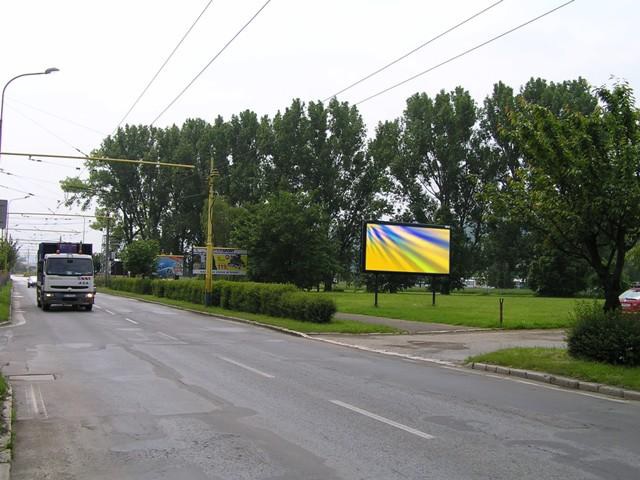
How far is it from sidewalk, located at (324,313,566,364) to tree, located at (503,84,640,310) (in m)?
2.47

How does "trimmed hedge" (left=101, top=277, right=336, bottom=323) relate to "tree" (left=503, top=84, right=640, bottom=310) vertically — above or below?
below

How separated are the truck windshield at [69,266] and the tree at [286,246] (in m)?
17.9

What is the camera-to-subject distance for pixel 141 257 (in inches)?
2351

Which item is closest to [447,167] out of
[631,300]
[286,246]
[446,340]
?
[286,246]

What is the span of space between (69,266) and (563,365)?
2385cm

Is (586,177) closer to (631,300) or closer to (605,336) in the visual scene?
(605,336)

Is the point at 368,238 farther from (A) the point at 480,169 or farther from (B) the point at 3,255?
(B) the point at 3,255

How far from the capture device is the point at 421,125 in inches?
2704

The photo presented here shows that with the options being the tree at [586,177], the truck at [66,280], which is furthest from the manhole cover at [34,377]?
the truck at [66,280]

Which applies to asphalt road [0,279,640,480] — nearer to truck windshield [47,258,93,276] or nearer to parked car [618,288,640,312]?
parked car [618,288,640,312]

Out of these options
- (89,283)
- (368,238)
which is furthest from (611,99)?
(89,283)

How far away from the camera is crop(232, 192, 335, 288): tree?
46875mm

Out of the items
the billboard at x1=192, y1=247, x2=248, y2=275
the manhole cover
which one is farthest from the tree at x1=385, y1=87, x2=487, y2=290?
the manhole cover

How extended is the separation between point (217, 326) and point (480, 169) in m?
49.8
